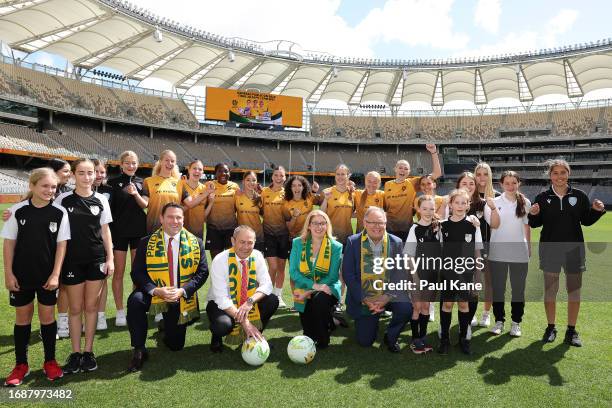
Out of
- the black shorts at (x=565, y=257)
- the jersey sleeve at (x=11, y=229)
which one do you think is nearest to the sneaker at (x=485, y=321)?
the black shorts at (x=565, y=257)

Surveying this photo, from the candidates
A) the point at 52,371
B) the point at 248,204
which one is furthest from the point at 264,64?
the point at 52,371

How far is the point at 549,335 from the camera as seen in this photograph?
15.9ft

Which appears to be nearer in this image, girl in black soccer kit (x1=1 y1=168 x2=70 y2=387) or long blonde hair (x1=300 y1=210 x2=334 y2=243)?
girl in black soccer kit (x1=1 y1=168 x2=70 y2=387)

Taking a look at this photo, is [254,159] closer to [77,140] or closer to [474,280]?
[77,140]

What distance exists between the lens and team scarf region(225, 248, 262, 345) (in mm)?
4371

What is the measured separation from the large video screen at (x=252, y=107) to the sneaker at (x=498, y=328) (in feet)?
141

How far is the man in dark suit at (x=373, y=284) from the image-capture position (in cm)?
453

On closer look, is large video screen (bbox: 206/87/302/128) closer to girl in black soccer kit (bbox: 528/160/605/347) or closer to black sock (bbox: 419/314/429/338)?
girl in black soccer kit (bbox: 528/160/605/347)

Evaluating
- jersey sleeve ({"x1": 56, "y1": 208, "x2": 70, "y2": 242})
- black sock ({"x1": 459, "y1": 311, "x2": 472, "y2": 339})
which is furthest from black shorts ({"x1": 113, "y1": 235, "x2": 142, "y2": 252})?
black sock ({"x1": 459, "y1": 311, "x2": 472, "y2": 339})

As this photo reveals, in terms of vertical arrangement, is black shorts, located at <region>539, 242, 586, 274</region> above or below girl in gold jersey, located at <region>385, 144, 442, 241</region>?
below

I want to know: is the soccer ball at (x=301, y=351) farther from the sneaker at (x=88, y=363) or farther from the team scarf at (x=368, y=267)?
the sneaker at (x=88, y=363)

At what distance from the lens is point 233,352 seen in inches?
173

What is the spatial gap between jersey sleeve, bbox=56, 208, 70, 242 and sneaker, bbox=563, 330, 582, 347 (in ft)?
19.2

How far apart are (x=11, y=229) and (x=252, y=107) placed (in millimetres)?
44135
